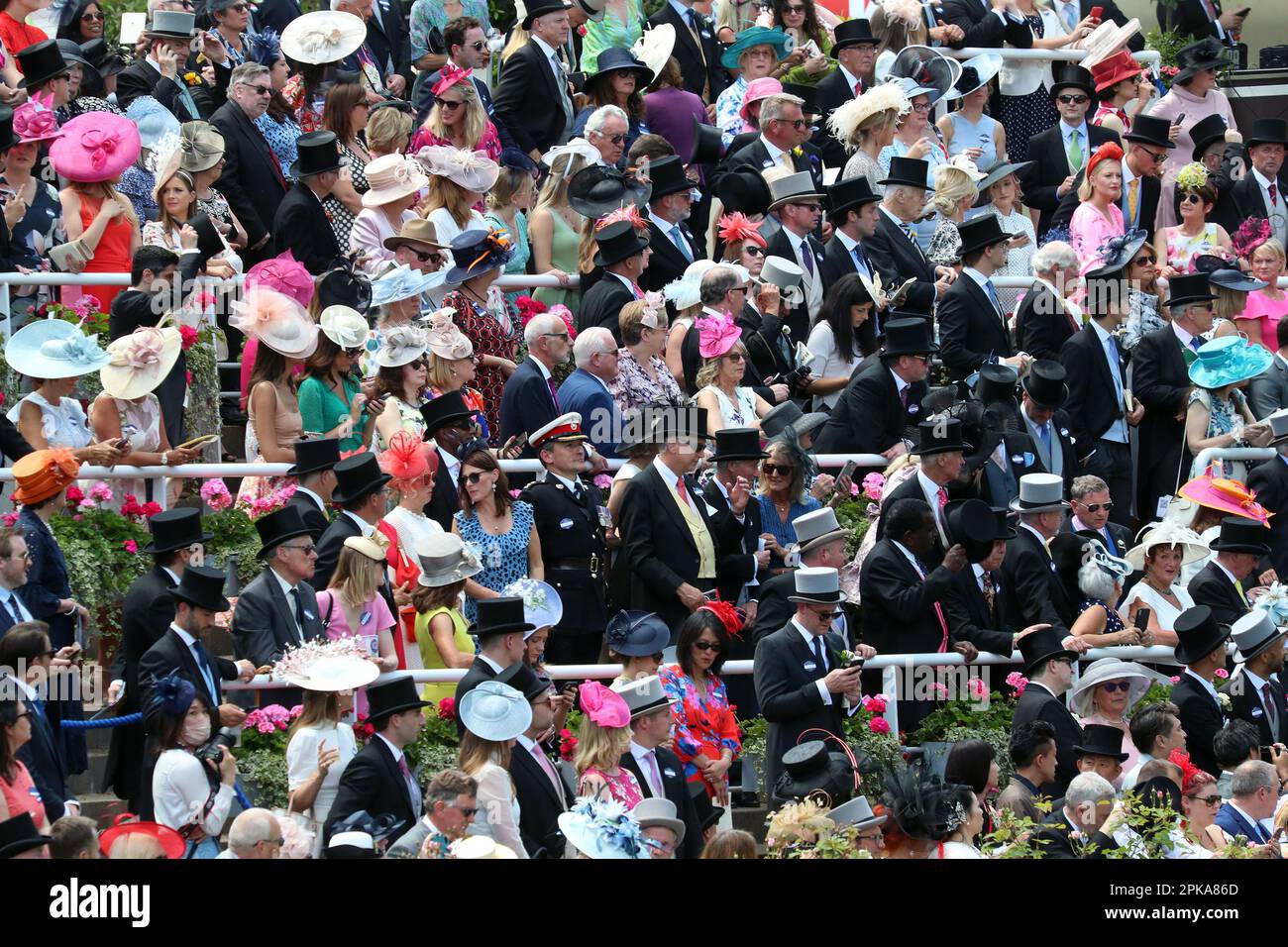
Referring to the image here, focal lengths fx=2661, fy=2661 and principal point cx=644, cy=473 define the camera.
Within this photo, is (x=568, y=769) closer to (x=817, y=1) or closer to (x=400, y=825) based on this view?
(x=400, y=825)

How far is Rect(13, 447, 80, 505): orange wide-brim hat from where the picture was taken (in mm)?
13070

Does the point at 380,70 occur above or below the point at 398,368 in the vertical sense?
above

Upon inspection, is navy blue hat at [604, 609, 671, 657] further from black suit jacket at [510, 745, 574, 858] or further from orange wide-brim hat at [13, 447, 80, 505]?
orange wide-brim hat at [13, 447, 80, 505]

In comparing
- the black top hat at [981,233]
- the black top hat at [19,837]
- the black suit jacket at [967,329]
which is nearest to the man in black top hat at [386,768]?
the black top hat at [19,837]

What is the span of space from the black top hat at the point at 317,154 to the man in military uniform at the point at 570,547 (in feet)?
8.92

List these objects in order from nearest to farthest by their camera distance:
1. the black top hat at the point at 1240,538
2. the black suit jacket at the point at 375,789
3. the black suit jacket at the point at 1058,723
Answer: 1. the black suit jacket at the point at 375,789
2. the black suit jacket at the point at 1058,723
3. the black top hat at the point at 1240,538

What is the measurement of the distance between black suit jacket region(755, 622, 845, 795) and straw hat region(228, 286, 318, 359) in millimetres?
3044

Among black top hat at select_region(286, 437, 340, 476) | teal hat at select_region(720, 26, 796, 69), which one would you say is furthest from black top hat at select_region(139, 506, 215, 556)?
teal hat at select_region(720, 26, 796, 69)

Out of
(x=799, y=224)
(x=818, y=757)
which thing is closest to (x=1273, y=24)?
(x=799, y=224)

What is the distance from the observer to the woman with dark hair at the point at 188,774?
1139 cm

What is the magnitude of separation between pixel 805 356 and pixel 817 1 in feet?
22.0

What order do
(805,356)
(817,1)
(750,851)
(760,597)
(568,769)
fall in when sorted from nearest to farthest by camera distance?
(750,851) → (568,769) → (760,597) → (805,356) → (817,1)

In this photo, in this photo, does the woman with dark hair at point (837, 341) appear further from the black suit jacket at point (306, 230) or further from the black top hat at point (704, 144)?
the black suit jacket at point (306, 230)

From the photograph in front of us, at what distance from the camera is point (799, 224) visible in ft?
54.3
